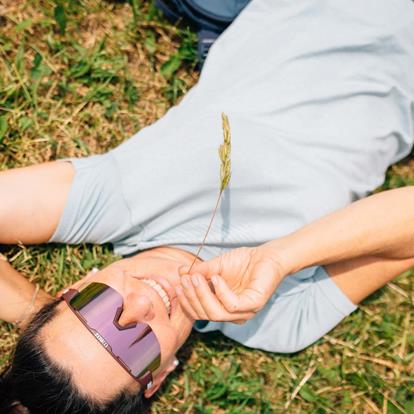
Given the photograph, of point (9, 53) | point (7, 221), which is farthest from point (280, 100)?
point (9, 53)

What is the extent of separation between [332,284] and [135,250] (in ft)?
3.48

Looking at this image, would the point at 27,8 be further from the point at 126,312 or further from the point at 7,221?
the point at 126,312

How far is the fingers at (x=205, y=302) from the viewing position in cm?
230

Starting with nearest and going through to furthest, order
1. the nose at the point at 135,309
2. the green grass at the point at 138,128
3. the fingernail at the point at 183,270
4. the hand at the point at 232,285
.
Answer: the hand at the point at 232,285, the nose at the point at 135,309, the fingernail at the point at 183,270, the green grass at the point at 138,128

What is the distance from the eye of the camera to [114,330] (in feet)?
7.73

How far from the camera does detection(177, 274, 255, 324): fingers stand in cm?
230

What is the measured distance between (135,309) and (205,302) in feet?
1.02

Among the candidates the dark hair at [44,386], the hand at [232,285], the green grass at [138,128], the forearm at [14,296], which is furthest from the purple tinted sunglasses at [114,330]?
the green grass at [138,128]

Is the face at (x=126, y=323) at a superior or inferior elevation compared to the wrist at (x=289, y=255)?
superior

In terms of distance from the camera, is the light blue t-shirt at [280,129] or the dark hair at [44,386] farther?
the light blue t-shirt at [280,129]

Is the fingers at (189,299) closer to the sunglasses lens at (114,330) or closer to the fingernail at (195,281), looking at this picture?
the fingernail at (195,281)

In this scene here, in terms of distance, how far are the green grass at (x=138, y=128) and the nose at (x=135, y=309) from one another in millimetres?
893

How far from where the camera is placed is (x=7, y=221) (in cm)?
262

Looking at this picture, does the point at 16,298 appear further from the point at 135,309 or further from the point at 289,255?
the point at 289,255
